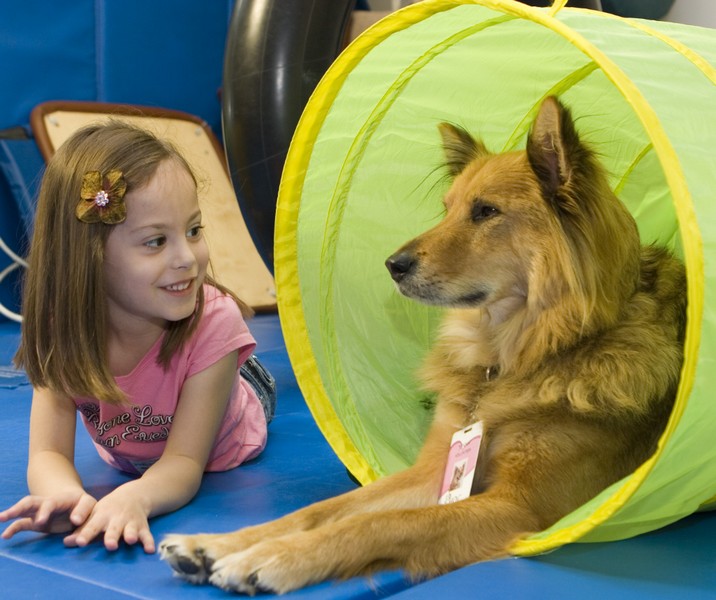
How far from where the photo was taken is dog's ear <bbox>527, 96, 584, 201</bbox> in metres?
1.83

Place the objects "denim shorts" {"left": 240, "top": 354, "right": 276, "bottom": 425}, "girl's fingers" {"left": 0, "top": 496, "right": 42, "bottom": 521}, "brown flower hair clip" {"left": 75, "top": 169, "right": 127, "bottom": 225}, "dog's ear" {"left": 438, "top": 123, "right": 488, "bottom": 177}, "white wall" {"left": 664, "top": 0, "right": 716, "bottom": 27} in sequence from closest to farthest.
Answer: "girl's fingers" {"left": 0, "top": 496, "right": 42, "bottom": 521} < "brown flower hair clip" {"left": 75, "top": 169, "right": 127, "bottom": 225} < "dog's ear" {"left": 438, "top": 123, "right": 488, "bottom": 177} < "denim shorts" {"left": 240, "top": 354, "right": 276, "bottom": 425} < "white wall" {"left": 664, "top": 0, "right": 716, "bottom": 27}

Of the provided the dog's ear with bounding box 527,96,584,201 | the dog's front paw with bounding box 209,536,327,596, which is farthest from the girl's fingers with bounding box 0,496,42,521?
the dog's ear with bounding box 527,96,584,201

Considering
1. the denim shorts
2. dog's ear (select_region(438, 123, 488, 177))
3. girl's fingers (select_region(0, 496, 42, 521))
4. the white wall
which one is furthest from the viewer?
the white wall

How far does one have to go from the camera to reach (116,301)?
7.43 feet

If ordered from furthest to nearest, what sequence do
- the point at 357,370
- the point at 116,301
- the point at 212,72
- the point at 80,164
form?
1. the point at 212,72
2. the point at 357,370
3. the point at 116,301
4. the point at 80,164

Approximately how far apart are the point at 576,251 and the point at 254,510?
96 centimetres

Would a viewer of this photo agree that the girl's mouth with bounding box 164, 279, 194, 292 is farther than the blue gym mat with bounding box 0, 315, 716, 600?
Yes

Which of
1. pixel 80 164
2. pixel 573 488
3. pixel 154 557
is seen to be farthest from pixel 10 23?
pixel 573 488

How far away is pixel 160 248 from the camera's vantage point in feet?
7.00

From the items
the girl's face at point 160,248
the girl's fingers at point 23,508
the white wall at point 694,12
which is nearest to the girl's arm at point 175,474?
the girl's fingers at point 23,508

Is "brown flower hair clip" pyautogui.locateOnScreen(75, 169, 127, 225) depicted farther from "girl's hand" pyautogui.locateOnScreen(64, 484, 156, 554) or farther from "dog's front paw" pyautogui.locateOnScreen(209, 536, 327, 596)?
"dog's front paw" pyautogui.locateOnScreen(209, 536, 327, 596)

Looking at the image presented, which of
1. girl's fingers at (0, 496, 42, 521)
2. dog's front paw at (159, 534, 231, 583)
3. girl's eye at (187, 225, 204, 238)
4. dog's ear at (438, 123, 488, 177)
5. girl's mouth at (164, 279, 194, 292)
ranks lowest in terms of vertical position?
girl's fingers at (0, 496, 42, 521)

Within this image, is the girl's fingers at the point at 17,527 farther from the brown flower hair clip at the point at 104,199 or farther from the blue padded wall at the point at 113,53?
the blue padded wall at the point at 113,53

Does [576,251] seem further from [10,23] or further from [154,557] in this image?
[10,23]
